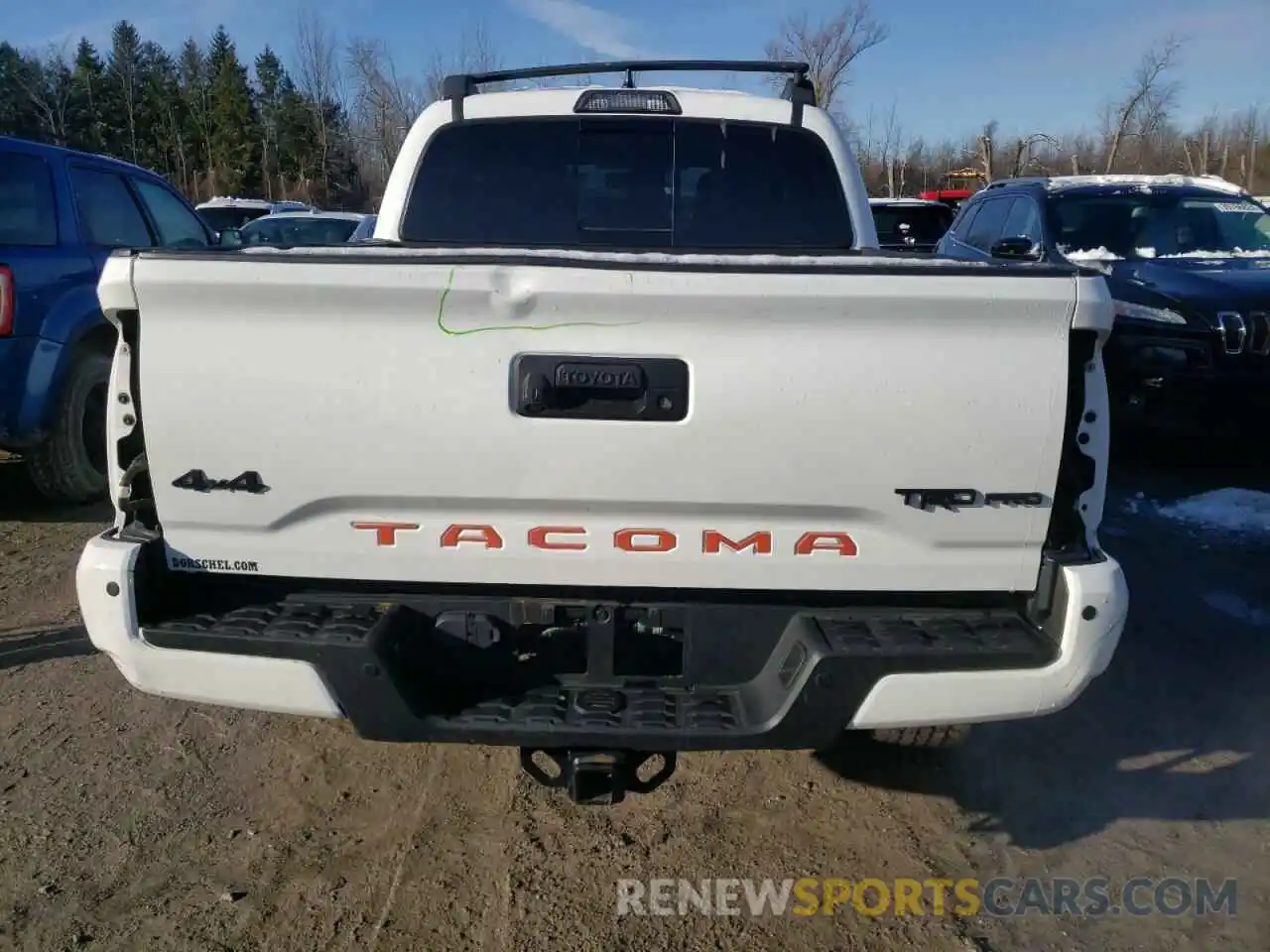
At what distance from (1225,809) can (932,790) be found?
3.08 ft

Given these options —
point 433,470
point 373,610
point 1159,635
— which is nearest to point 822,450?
point 433,470

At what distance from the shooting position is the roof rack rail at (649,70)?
389 centimetres

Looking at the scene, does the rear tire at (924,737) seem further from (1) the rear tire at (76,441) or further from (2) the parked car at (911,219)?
(2) the parked car at (911,219)

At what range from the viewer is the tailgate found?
229 centimetres

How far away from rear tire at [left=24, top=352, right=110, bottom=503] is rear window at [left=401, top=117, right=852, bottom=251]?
307 cm

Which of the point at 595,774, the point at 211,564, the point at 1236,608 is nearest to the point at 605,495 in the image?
the point at 595,774

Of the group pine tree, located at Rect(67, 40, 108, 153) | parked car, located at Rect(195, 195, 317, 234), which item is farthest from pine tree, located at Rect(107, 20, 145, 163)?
parked car, located at Rect(195, 195, 317, 234)

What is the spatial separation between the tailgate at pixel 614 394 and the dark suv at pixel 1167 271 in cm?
367

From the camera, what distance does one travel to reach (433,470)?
2.38m

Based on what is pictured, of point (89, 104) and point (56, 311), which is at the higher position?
point (89, 104)

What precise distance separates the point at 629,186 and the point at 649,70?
0.51 metres

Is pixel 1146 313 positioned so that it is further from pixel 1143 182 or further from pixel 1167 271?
pixel 1143 182

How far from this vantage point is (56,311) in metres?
5.62

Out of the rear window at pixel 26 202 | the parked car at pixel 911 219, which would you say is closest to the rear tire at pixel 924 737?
the rear window at pixel 26 202
